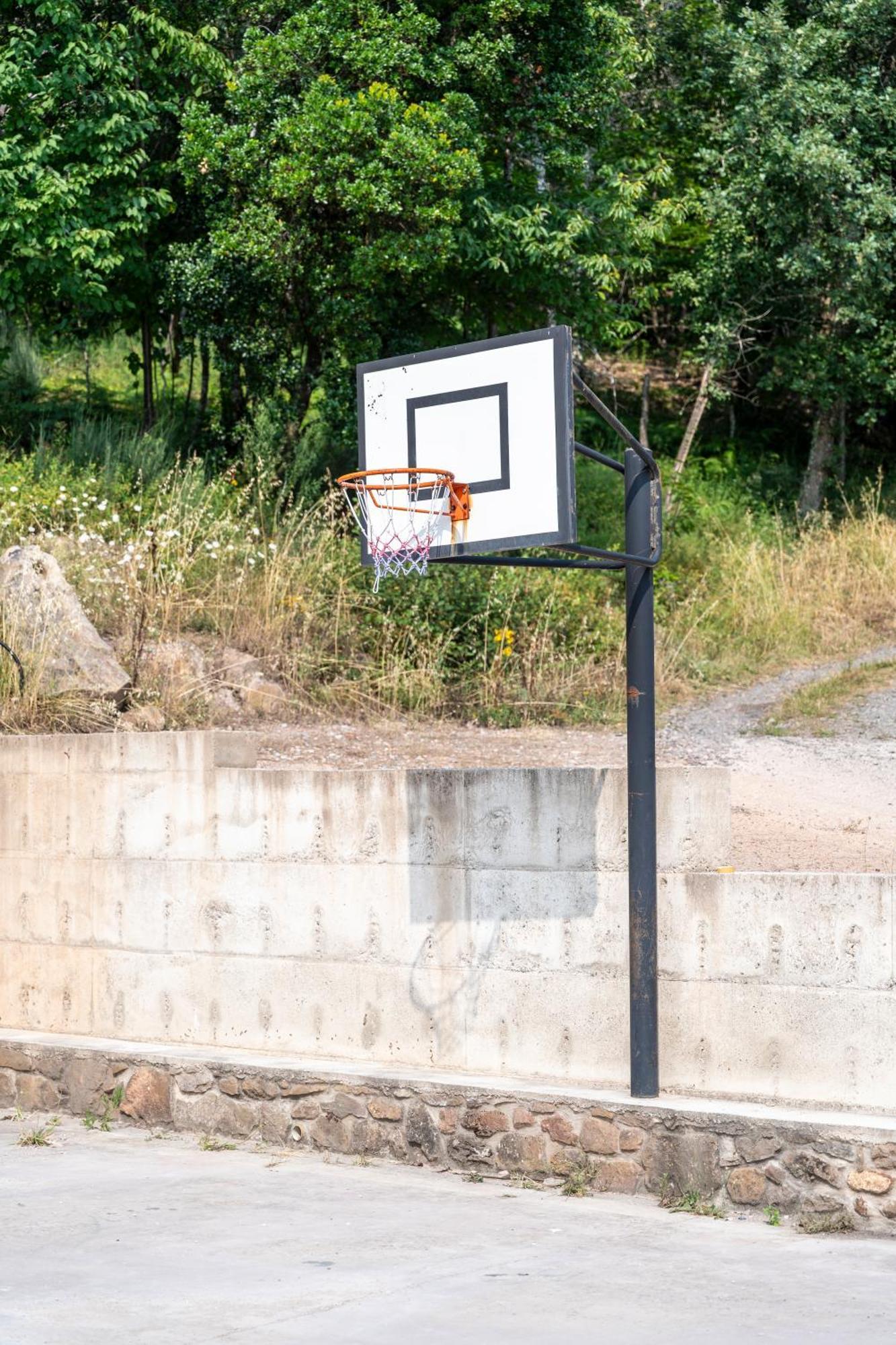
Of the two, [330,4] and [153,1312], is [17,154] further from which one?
[153,1312]

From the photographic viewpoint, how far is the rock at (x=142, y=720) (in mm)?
9859

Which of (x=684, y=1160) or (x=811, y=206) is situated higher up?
(x=811, y=206)

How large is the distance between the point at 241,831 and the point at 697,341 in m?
16.5

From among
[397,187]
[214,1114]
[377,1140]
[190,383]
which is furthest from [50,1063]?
[190,383]

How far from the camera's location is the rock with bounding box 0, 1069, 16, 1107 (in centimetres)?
817

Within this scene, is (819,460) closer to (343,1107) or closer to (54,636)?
(54,636)

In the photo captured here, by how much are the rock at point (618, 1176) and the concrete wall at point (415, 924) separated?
402 millimetres

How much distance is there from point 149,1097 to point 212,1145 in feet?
1.82

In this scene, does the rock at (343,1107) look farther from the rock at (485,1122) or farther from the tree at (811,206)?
the tree at (811,206)

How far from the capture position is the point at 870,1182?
5.58 metres

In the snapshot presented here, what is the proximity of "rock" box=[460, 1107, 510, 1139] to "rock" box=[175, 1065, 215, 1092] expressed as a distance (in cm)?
143

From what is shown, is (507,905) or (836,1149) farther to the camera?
(507,905)

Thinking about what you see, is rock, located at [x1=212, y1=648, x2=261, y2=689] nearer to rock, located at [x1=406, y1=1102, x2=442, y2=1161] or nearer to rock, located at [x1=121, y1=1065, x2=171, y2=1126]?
rock, located at [x1=121, y1=1065, x2=171, y2=1126]

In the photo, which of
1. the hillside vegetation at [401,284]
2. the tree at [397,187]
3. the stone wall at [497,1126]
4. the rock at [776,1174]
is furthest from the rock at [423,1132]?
the tree at [397,187]
